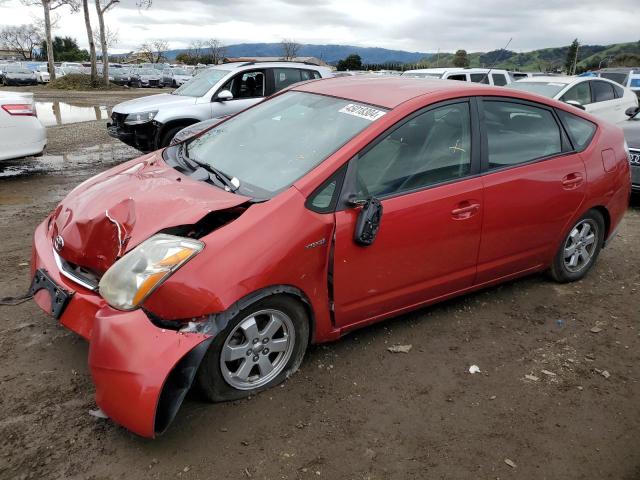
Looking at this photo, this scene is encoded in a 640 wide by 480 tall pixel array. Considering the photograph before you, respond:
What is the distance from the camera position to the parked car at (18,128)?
7230 mm

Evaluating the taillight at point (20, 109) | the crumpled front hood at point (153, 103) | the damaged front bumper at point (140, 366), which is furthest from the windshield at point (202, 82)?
the damaged front bumper at point (140, 366)

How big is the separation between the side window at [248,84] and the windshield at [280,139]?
5.66m

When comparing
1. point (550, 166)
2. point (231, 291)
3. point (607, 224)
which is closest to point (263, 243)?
point (231, 291)

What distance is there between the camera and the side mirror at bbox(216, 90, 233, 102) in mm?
8883

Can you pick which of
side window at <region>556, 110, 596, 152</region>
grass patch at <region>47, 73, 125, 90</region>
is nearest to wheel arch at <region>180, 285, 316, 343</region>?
side window at <region>556, 110, 596, 152</region>

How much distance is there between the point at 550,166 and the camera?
3.83 meters

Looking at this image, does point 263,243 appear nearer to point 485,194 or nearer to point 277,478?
point 277,478

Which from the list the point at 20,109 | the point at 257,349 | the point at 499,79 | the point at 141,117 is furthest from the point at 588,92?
the point at 257,349

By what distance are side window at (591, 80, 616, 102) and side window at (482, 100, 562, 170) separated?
756 cm

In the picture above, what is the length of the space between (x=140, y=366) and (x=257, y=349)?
646mm

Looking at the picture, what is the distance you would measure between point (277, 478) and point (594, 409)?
5.86ft

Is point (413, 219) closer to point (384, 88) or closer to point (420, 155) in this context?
point (420, 155)

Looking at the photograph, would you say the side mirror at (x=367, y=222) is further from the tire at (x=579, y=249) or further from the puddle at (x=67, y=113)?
the puddle at (x=67, y=113)

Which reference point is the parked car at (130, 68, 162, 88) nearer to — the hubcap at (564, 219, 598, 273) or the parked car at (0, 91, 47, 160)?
the parked car at (0, 91, 47, 160)
